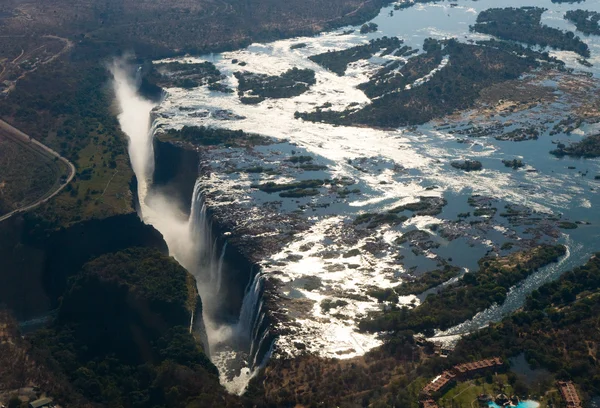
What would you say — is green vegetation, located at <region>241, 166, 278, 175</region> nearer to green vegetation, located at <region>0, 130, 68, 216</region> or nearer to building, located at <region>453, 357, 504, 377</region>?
green vegetation, located at <region>0, 130, 68, 216</region>

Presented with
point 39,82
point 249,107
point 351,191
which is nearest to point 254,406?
point 351,191

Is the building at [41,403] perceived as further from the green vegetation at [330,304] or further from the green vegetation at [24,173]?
the green vegetation at [24,173]

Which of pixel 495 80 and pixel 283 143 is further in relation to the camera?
pixel 495 80

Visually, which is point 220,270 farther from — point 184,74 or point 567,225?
point 184,74

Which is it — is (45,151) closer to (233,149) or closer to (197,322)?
(233,149)

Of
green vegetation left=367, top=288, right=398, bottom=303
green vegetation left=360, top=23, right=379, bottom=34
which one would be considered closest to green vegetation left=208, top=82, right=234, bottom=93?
green vegetation left=360, top=23, right=379, bottom=34
